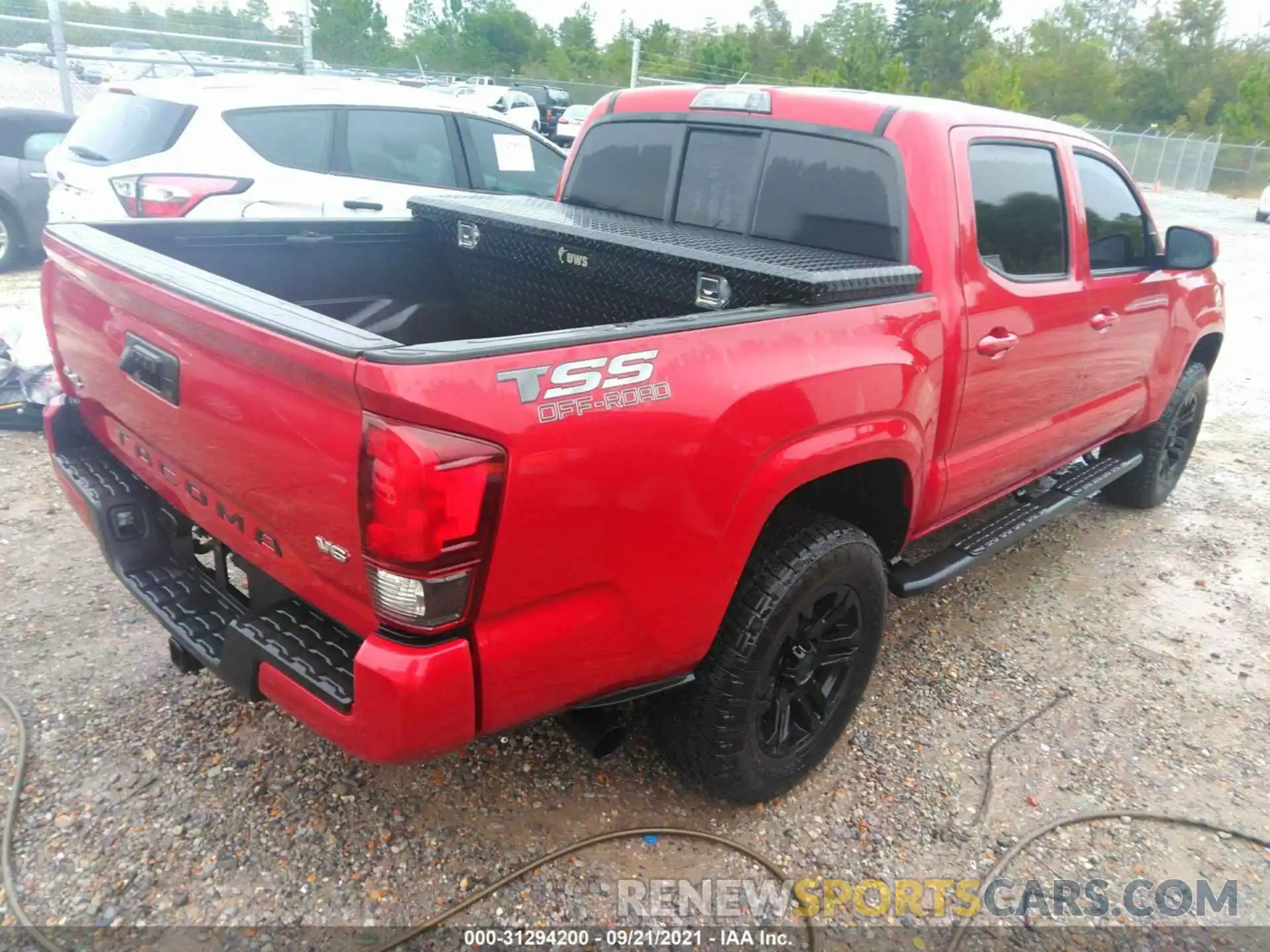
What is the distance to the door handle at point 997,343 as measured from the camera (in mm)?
3035

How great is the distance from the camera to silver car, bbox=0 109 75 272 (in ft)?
26.8

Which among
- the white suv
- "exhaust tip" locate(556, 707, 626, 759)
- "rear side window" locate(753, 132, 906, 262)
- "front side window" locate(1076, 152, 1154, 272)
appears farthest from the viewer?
the white suv

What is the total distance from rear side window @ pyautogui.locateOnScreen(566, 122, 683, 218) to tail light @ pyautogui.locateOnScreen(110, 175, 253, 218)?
108 inches

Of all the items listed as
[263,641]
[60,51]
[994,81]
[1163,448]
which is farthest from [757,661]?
[994,81]

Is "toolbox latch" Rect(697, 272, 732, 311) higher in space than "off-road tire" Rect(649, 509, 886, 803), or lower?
higher

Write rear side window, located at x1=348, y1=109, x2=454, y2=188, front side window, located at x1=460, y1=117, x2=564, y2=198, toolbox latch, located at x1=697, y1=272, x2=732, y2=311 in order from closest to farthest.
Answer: toolbox latch, located at x1=697, y1=272, x2=732, y2=311, rear side window, located at x1=348, y1=109, x2=454, y2=188, front side window, located at x1=460, y1=117, x2=564, y2=198

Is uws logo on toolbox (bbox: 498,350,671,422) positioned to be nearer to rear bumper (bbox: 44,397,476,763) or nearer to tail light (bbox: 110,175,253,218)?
rear bumper (bbox: 44,397,476,763)

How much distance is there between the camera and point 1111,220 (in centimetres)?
392

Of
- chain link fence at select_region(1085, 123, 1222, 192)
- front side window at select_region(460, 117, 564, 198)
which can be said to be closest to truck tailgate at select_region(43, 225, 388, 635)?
front side window at select_region(460, 117, 564, 198)

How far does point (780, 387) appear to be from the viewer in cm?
225

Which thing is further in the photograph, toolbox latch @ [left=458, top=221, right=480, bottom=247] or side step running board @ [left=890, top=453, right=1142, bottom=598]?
toolbox latch @ [left=458, top=221, right=480, bottom=247]

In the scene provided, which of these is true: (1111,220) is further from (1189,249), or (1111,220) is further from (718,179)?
(718,179)

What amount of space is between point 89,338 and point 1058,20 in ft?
254

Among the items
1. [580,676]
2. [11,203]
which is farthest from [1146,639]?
[11,203]
